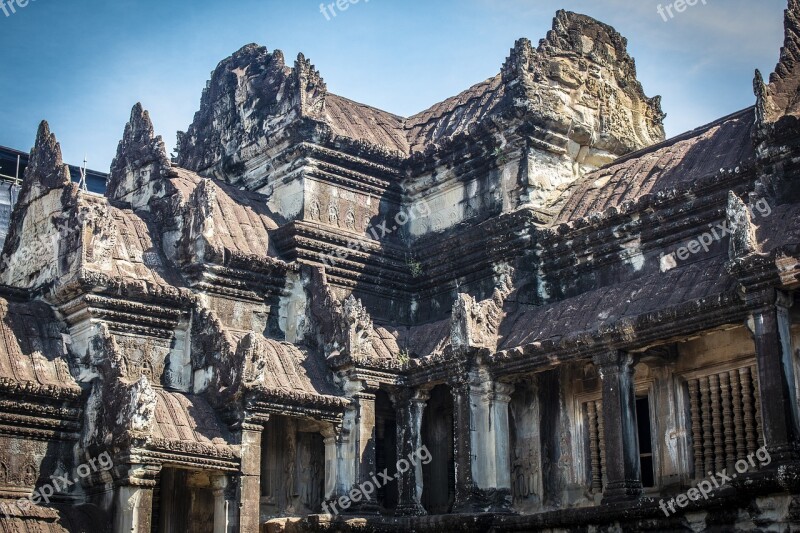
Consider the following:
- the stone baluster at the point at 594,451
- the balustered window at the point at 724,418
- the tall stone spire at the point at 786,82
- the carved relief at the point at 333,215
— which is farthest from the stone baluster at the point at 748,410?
the carved relief at the point at 333,215

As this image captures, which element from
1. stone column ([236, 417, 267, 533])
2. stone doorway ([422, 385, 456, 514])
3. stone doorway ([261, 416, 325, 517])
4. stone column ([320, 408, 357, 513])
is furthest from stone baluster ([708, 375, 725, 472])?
stone column ([236, 417, 267, 533])

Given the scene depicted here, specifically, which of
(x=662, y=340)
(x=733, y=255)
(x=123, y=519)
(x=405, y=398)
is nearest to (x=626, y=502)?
(x=662, y=340)

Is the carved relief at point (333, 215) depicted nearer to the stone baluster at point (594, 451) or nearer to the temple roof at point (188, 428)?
the temple roof at point (188, 428)

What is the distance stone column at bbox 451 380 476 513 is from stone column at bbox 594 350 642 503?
284 cm

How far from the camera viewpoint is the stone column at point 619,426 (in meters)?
18.2

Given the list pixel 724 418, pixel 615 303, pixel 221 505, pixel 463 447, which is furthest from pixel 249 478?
pixel 724 418

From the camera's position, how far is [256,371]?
800 inches

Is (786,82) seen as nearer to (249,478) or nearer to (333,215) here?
(333,215)

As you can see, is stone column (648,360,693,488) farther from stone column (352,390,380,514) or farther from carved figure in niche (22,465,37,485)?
carved figure in niche (22,465,37,485)

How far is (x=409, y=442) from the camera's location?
2219 cm

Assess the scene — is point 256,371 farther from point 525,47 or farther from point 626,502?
point 525,47

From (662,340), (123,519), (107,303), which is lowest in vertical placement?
(123,519)

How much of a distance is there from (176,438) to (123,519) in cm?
154

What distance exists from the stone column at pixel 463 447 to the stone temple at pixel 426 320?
6 centimetres
